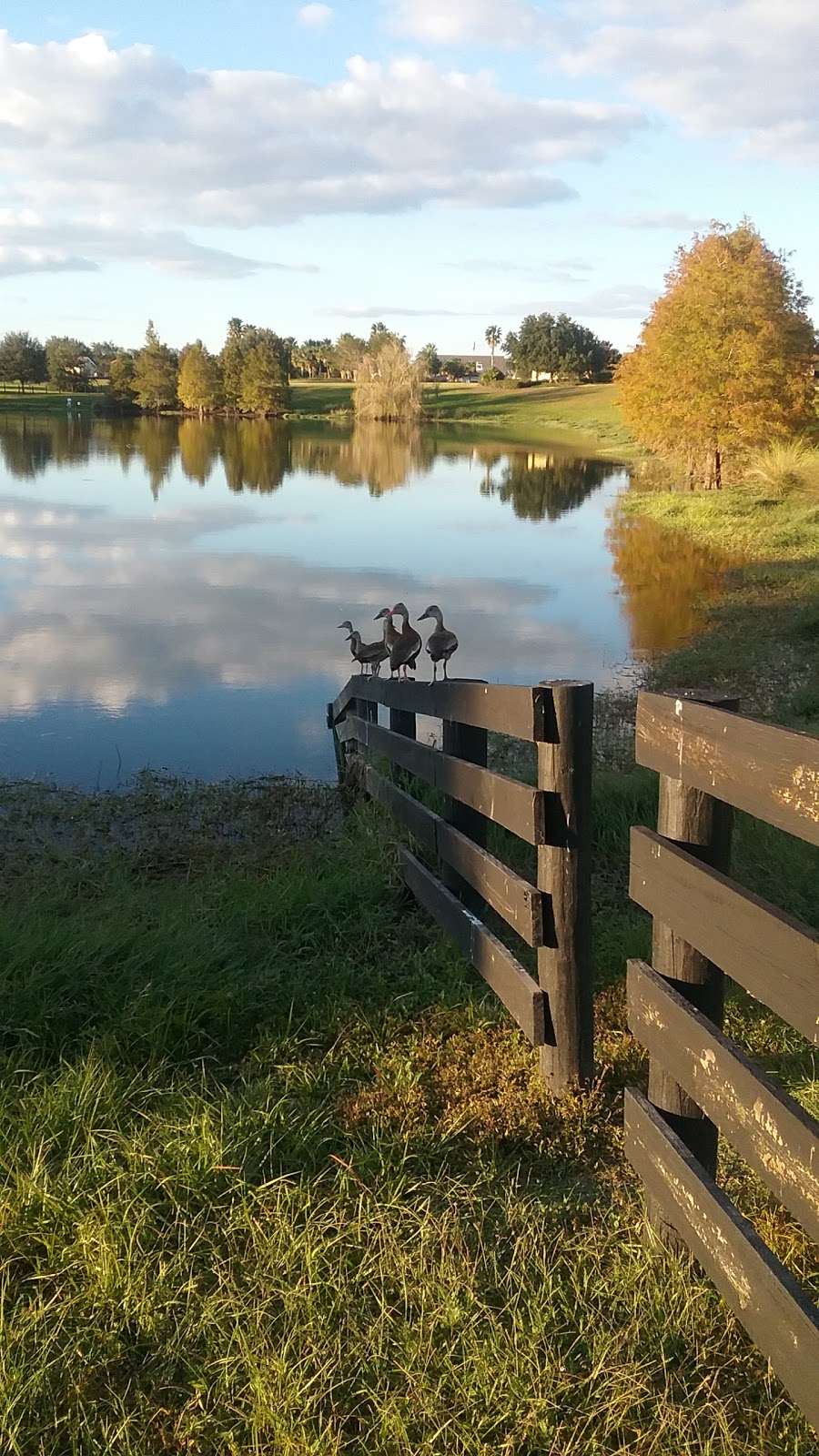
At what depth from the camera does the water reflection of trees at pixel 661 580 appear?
1802 centimetres

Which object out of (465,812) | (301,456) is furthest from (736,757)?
(301,456)

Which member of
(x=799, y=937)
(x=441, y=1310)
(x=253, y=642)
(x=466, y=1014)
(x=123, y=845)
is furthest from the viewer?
(x=253, y=642)

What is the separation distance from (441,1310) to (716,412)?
109 feet

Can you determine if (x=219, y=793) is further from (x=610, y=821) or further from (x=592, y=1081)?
(x=592, y=1081)

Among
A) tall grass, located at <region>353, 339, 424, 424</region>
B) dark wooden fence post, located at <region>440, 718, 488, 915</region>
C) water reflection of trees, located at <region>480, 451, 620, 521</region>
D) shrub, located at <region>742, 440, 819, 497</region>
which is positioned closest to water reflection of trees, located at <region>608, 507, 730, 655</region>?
shrub, located at <region>742, 440, 819, 497</region>

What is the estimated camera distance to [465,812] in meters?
4.90

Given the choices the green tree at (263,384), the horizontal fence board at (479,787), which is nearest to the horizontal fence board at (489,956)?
the horizontal fence board at (479,787)

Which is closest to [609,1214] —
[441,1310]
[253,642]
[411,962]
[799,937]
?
[441,1310]

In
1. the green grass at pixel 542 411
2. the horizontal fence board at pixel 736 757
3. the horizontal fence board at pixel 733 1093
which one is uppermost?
the green grass at pixel 542 411

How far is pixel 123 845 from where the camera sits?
8250mm

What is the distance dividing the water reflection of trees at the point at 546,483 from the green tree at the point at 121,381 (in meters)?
60.4

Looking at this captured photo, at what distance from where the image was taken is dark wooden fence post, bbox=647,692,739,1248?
9.00ft

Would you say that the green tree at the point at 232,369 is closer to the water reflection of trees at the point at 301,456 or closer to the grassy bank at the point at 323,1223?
the water reflection of trees at the point at 301,456

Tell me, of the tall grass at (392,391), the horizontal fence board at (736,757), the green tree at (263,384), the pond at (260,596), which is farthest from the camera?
the green tree at (263,384)
